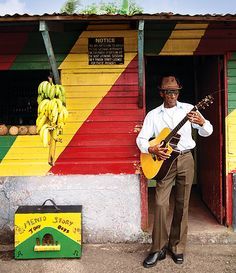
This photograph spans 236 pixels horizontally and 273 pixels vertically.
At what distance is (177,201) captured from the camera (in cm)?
498

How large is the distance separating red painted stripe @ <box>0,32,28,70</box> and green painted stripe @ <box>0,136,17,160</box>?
99cm

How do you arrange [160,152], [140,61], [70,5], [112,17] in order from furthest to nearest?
[70,5] < [140,61] < [160,152] < [112,17]

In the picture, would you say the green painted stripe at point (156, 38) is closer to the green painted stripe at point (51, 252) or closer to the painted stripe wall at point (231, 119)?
the painted stripe wall at point (231, 119)

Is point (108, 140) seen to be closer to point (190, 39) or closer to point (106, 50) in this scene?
point (106, 50)

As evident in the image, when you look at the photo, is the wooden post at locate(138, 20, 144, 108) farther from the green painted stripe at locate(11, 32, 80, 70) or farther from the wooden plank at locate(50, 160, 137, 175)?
the green painted stripe at locate(11, 32, 80, 70)

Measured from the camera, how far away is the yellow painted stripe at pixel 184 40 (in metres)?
5.44

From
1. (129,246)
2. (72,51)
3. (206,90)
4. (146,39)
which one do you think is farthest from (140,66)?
(129,246)

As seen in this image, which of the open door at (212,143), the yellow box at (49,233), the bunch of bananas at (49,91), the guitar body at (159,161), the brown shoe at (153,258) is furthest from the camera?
the open door at (212,143)

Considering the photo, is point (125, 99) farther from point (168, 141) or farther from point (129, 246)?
point (129, 246)

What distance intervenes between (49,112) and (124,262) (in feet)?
7.08

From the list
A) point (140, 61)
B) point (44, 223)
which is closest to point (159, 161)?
point (140, 61)

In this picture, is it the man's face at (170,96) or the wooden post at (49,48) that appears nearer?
the wooden post at (49,48)

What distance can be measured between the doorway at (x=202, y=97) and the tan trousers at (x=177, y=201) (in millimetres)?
1041

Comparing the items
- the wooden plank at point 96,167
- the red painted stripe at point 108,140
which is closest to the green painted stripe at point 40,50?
the red painted stripe at point 108,140
